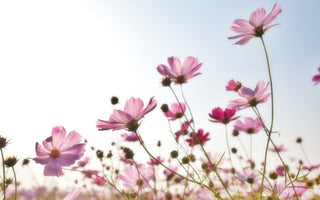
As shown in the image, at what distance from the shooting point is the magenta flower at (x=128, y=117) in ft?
2.98

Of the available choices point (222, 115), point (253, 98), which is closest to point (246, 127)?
point (222, 115)

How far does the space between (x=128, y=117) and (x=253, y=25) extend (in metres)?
0.66

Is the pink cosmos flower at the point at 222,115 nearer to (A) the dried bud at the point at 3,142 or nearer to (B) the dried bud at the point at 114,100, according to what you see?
(B) the dried bud at the point at 114,100

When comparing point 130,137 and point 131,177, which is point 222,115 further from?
point 130,137

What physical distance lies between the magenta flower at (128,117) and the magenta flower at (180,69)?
37 cm

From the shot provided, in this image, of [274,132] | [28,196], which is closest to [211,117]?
[274,132]

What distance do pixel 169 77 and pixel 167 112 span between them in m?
0.31

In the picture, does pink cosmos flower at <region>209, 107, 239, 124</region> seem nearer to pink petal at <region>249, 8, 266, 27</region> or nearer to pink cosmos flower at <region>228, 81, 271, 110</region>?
pink cosmos flower at <region>228, 81, 271, 110</region>

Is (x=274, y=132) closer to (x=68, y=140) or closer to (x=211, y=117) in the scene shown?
(x=211, y=117)

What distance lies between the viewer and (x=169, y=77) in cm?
127

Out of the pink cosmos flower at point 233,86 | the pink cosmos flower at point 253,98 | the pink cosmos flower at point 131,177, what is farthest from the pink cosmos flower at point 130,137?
the pink cosmos flower at point 253,98

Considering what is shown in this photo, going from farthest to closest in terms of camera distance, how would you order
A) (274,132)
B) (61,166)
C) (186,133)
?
(186,133) → (274,132) → (61,166)

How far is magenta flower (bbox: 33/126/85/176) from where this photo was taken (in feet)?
3.08

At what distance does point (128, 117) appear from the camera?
92 centimetres
